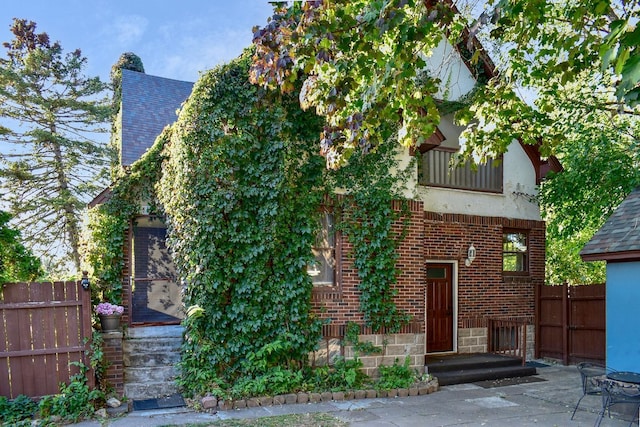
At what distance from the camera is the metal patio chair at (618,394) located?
19.8 ft

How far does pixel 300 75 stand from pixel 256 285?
3.82m

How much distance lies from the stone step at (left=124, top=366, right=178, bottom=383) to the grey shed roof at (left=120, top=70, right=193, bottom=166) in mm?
4881

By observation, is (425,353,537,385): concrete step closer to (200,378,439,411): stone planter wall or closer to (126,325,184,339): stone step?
(200,378,439,411): stone planter wall

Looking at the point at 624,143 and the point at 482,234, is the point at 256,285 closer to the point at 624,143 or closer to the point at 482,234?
the point at 482,234

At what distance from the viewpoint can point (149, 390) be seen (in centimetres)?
784

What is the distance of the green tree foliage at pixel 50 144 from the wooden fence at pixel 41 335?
37.9ft

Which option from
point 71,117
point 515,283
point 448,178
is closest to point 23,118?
point 71,117

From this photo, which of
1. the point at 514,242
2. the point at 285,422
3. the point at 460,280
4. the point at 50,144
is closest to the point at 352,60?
the point at 285,422

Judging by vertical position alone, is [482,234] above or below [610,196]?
below

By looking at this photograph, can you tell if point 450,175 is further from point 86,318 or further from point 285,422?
point 86,318

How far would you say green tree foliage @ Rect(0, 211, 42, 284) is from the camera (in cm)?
712

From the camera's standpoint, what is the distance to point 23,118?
1839cm

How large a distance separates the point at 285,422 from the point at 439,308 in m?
5.42

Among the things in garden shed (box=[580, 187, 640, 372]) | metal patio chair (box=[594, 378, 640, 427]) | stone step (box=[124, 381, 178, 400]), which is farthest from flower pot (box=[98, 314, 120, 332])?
garden shed (box=[580, 187, 640, 372])
